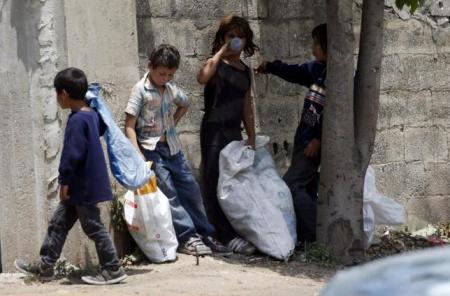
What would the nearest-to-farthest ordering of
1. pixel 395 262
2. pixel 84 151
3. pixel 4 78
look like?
pixel 395 262, pixel 84 151, pixel 4 78

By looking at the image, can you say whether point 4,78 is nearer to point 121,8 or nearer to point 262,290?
point 121,8

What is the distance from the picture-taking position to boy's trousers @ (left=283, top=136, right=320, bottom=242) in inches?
307

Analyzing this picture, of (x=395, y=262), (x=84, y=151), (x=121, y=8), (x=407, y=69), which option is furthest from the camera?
(x=407, y=69)

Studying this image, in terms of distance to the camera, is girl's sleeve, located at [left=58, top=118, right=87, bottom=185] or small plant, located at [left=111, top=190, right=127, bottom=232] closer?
girl's sleeve, located at [left=58, top=118, right=87, bottom=185]

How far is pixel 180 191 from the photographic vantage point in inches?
289

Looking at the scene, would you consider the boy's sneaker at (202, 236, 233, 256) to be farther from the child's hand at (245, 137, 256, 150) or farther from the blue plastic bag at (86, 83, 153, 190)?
the blue plastic bag at (86, 83, 153, 190)

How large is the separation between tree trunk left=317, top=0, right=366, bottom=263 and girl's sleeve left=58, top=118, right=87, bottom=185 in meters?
1.95

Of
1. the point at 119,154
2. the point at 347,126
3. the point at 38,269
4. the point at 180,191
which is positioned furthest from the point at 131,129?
the point at 347,126

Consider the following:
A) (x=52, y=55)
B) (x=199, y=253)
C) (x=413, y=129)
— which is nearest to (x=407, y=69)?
(x=413, y=129)

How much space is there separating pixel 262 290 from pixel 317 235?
1.10 metres

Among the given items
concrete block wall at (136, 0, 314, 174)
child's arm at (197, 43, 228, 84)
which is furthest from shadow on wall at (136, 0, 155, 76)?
child's arm at (197, 43, 228, 84)

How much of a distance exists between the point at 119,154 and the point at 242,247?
53.8 inches

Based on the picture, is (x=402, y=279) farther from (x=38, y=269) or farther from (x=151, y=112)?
(x=151, y=112)

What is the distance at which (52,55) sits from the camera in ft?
22.1
